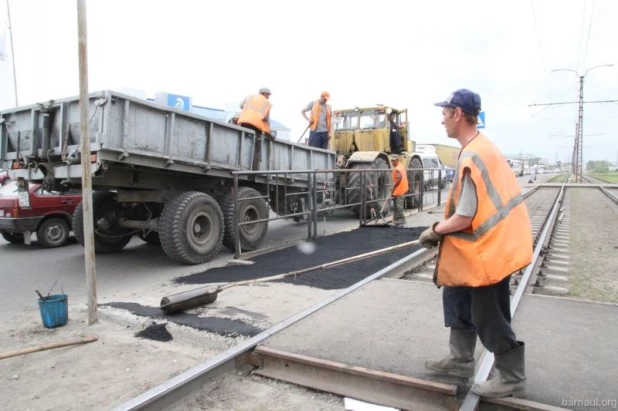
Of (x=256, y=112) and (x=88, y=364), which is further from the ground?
(x=256, y=112)

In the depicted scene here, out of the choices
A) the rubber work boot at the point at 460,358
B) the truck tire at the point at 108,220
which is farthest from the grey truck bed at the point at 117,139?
the rubber work boot at the point at 460,358

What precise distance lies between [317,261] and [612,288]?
3.80m

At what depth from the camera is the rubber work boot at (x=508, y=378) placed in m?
2.85

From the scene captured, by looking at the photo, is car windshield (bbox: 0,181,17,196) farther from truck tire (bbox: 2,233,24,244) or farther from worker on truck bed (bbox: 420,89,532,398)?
worker on truck bed (bbox: 420,89,532,398)

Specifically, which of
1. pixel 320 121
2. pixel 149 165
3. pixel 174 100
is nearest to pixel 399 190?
pixel 320 121

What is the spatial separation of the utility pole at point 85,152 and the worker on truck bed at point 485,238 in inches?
133

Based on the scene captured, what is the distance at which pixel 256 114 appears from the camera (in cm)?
887

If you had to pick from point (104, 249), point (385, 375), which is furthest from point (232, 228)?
point (385, 375)

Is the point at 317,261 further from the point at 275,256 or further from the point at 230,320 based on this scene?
the point at 230,320

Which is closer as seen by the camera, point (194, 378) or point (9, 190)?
point (194, 378)

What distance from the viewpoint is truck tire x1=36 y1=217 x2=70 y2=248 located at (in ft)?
32.6

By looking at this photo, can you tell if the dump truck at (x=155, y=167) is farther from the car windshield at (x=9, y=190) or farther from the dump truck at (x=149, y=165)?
the car windshield at (x=9, y=190)

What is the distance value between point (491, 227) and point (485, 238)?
0.23 feet

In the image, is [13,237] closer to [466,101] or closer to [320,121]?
Answer: [320,121]
